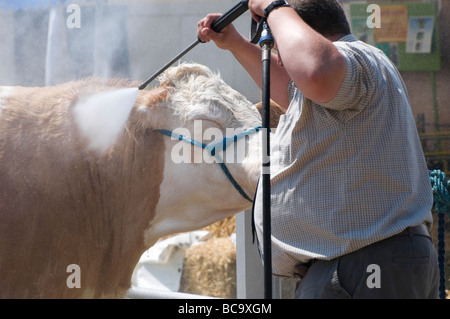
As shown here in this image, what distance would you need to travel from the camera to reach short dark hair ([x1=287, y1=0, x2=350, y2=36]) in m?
1.92

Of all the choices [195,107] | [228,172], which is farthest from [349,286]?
[195,107]

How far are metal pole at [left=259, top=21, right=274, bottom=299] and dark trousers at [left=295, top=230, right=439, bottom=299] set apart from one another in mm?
183

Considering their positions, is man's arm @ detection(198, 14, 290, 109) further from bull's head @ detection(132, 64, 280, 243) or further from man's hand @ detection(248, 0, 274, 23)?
man's hand @ detection(248, 0, 274, 23)

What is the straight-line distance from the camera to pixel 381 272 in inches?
69.2

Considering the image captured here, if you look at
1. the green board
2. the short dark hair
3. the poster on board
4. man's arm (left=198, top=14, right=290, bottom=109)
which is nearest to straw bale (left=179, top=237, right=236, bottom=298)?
the green board

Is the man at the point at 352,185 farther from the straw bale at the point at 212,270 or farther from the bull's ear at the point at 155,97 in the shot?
the straw bale at the point at 212,270

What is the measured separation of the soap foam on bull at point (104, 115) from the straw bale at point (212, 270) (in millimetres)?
2899

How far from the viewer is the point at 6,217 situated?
255 cm

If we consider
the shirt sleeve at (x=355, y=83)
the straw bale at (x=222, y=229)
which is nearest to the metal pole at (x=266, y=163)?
the shirt sleeve at (x=355, y=83)

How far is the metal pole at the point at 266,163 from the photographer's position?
170 cm

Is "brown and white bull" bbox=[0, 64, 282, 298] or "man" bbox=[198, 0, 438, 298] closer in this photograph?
"man" bbox=[198, 0, 438, 298]

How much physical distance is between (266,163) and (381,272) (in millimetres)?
475

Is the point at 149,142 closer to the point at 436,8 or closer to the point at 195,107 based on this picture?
the point at 195,107
